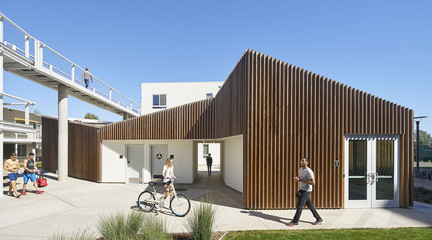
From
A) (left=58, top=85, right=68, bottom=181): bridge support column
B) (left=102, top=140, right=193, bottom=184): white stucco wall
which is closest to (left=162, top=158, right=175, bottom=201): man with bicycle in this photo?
(left=102, top=140, right=193, bottom=184): white stucco wall

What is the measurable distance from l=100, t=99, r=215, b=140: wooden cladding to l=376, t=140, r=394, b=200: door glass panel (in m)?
6.41

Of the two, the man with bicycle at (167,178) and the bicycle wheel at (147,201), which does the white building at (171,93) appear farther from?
the man with bicycle at (167,178)

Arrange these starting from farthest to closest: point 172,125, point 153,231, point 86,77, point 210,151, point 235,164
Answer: point 210,151 < point 86,77 < point 172,125 < point 235,164 < point 153,231

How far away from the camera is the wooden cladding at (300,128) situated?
7012 millimetres

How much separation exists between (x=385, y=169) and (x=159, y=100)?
19.9 meters

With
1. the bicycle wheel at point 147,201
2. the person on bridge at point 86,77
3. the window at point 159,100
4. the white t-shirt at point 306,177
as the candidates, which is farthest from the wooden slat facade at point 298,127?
the window at point 159,100

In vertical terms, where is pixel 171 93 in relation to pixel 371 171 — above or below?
above

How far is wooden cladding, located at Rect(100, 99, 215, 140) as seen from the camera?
11061 millimetres

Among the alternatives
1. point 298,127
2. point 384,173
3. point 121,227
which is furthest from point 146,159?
point 384,173

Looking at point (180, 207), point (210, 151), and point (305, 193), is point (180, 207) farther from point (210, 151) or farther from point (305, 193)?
point (210, 151)

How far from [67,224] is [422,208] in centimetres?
1028

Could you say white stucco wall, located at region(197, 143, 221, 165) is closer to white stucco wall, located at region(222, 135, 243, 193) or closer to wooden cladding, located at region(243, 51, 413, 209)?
white stucco wall, located at region(222, 135, 243, 193)

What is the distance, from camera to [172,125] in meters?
11.3

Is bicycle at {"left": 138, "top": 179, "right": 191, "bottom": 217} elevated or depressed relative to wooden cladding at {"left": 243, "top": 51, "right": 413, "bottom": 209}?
depressed
